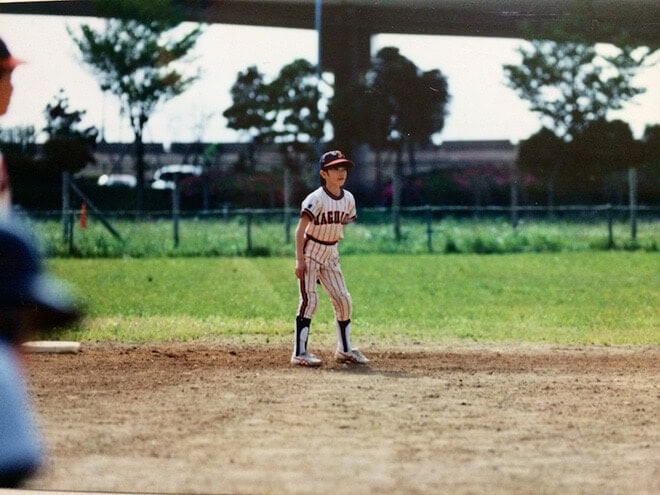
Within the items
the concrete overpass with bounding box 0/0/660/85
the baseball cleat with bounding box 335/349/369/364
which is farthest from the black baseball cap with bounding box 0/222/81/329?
the concrete overpass with bounding box 0/0/660/85

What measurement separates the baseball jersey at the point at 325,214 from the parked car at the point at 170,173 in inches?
54.2

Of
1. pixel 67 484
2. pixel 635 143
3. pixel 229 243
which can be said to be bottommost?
pixel 67 484

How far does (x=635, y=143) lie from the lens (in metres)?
7.36

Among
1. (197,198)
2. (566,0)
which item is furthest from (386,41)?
(197,198)

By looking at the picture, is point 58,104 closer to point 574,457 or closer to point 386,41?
point 386,41

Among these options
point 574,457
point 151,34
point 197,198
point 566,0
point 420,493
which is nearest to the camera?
point 420,493

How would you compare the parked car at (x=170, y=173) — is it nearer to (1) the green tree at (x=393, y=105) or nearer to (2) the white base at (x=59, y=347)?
(1) the green tree at (x=393, y=105)

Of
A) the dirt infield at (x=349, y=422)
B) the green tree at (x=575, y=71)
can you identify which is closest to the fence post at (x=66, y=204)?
the dirt infield at (x=349, y=422)

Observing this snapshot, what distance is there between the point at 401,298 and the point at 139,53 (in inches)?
94.4

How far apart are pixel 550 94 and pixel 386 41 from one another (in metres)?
1.06

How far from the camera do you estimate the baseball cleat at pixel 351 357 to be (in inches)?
263

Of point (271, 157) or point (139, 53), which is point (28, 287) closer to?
point (139, 53)

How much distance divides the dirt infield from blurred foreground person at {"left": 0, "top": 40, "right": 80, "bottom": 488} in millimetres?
1274

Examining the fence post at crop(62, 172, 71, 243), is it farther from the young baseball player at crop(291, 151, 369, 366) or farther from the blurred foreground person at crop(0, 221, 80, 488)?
the blurred foreground person at crop(0, 221, 80, 488)
